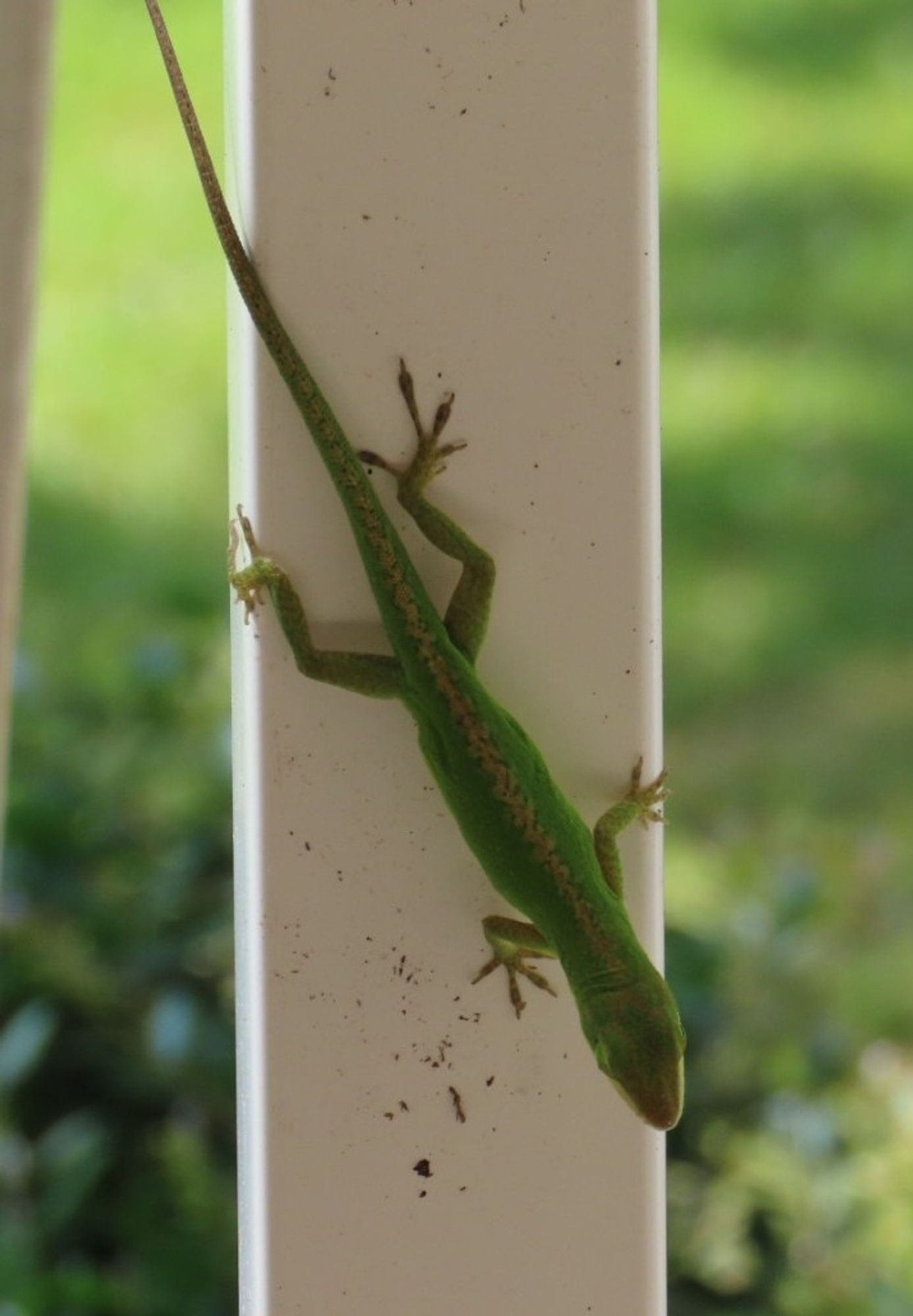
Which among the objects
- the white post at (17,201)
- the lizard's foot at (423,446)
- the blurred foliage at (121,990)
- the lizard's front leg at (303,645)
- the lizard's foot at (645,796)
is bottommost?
the blurred foliage at (121,990)

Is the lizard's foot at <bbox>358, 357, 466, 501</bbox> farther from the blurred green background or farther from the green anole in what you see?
the blurred green background

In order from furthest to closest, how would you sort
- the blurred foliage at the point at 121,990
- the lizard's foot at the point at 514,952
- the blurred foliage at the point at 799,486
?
the blurred foliage at the point at 799,486 → the blurred foliage at the point at 121,990 → the lizard's foot at the point at 514,952

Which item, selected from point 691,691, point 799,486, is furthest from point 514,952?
point 799,486

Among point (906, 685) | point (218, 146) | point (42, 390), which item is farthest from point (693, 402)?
point (42, 390)

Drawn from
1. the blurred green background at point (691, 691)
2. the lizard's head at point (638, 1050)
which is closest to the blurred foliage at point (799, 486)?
the blurred green background at point (691, 691)

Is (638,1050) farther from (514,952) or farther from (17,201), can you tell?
(17,201)

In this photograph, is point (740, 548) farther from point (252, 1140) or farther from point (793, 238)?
point (252, 1140)

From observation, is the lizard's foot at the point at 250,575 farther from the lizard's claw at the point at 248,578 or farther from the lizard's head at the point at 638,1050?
the lizard's head at the point at 638,1050
